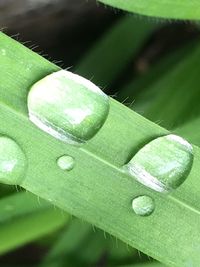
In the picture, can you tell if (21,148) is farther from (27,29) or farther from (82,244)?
(27,29)

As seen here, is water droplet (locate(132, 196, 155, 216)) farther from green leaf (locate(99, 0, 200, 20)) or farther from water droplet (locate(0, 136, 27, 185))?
green leaf (locate(99, 0, 200, 20))

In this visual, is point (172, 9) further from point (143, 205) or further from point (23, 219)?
point (23, 219)

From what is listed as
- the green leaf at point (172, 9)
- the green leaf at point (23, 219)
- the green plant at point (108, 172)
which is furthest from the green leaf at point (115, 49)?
the green plant at point (108, 172)

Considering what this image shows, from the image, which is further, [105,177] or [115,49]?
[115,49]

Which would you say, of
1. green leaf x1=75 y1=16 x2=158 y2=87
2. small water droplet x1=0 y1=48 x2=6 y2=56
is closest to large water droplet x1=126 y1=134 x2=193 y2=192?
small water droplet x1=0 y1=48 x2=6 y2=56

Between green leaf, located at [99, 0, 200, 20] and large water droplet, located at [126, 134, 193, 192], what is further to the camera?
green leaf, located at [99, 0, 200, 20]

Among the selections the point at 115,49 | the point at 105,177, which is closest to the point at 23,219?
the point at 105,177
